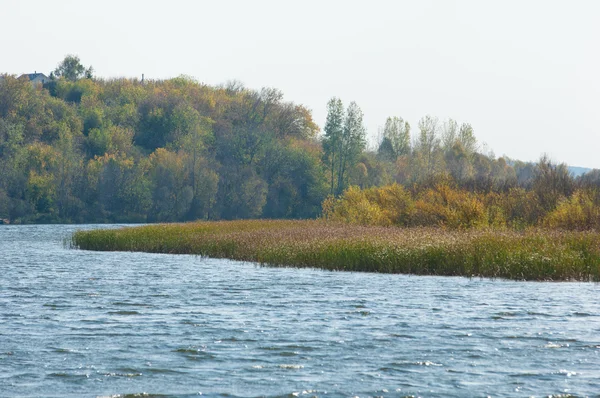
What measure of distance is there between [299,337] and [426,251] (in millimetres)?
12617

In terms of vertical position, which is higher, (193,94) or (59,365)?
(193,94)

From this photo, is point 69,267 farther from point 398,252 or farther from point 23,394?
point 23,394

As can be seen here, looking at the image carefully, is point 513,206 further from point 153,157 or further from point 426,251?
point 153,157

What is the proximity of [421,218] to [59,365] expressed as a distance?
98.7 ft

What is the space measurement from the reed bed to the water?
3.28ft

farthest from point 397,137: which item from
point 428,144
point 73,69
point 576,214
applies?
point 576,214

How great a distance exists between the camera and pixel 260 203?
→ 95.4 metres

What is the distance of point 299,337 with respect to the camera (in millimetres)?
16812

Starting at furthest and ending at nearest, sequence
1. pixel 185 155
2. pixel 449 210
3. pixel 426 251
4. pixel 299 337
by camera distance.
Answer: pixel 185 155 < pixel 449 210 < pixel 426 251 < pixel 299 337

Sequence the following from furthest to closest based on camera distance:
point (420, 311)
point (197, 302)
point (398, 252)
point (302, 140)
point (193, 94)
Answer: point (193, 94), point (302, 140), point (398, 252), point (197, 302), point (420, 311)

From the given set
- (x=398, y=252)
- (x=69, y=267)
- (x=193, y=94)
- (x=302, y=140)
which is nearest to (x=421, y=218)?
(x=398, y=252)

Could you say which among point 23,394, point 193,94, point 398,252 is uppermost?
point 193,94

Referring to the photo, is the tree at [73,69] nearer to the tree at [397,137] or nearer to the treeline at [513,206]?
the tree at [397,137]

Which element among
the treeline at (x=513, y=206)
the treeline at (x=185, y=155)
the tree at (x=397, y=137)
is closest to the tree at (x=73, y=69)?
the treeline at (x=185, y=155)
